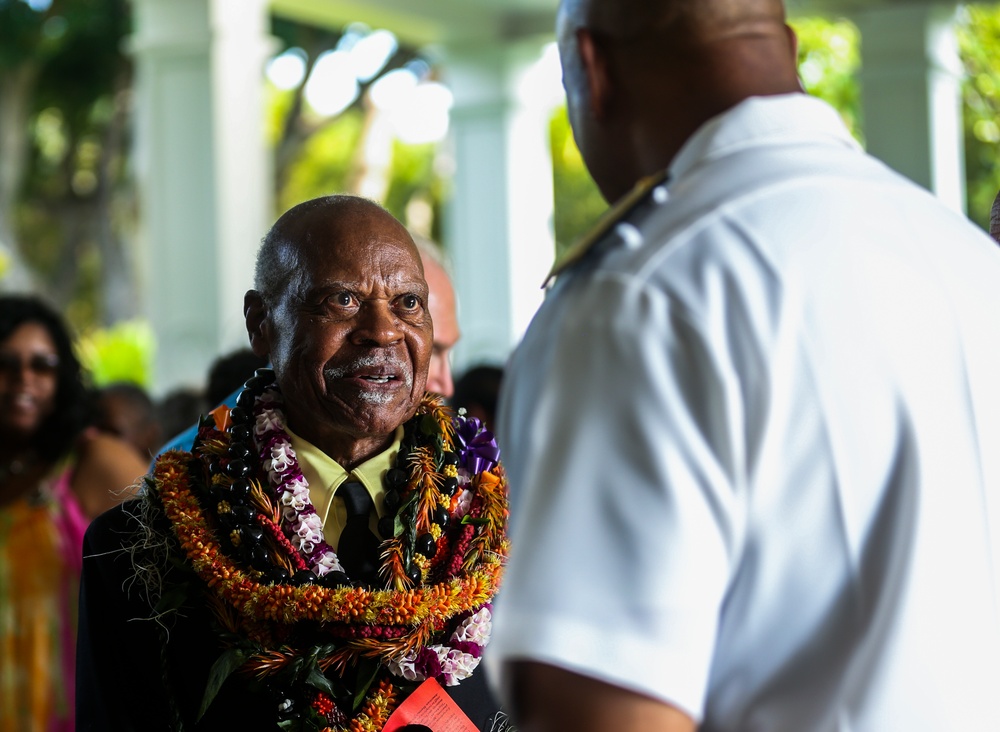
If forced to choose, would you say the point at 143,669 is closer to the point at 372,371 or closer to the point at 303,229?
the point at 372,371

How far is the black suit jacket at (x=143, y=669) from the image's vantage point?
2.36m

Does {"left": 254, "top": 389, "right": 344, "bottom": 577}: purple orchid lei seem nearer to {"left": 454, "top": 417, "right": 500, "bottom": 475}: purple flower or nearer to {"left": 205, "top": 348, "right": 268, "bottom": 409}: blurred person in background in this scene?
{"left": 454, "top": 417, "right": 500, "bottom": 475}: purple flower

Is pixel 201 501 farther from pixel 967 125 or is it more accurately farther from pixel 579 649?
pixel 967 125

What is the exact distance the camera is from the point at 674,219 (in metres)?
1.35

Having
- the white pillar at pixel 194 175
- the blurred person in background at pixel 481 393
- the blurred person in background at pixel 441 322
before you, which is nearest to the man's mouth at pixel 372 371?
the blurred person in background at pixel 441 322

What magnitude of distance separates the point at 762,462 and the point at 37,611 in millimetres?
3986

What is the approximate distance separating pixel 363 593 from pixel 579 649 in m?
1.17

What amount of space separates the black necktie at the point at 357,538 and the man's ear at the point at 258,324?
36 cm

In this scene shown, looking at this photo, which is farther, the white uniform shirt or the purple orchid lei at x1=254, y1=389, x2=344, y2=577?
the purple orchid lei at x1=254, y1=389, x2=344, y2=577

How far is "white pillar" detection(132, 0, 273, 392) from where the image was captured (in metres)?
7.98

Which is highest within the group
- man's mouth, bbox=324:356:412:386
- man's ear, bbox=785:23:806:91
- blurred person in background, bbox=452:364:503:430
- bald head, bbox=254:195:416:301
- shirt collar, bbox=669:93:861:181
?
man's ear, bbox=785:23:806:91

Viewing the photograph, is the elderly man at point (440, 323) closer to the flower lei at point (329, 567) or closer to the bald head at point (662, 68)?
the flower lei at point (329, 567)

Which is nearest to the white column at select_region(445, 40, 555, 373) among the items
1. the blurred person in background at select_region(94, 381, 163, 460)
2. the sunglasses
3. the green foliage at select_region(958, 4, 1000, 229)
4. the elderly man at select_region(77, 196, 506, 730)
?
the blurred person in background at select_region(94, 381, 163, 460)

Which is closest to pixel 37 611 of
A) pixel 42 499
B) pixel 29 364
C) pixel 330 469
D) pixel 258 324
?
pixel 42 499
